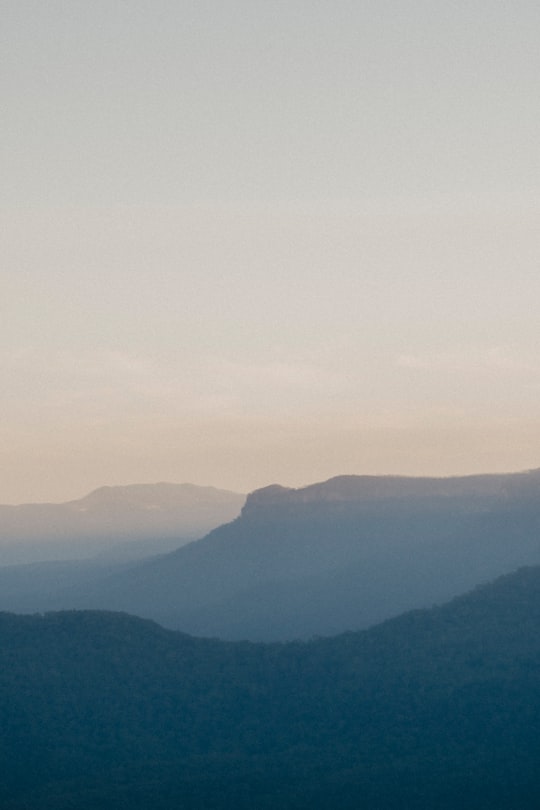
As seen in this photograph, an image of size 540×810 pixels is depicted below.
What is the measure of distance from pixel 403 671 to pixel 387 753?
837 inches

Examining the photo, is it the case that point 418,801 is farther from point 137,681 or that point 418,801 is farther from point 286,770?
point 137,681

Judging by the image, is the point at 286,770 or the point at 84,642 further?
the point at 84,642

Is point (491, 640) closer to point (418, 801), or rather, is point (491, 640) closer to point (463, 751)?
point (463, 751)

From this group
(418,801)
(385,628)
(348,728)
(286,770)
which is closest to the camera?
(418,801)

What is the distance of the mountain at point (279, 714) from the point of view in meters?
110

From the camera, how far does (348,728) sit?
129m

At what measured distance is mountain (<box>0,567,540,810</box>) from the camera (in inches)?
4331

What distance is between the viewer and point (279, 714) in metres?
134

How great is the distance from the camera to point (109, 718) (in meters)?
131

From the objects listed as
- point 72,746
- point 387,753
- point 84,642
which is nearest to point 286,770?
point 387,753

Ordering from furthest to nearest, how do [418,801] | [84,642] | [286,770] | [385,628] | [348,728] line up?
[385,628]
[84,642]
[348,728]
[286,770]
[418,801]

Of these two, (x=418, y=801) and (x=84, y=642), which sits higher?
(x=84, y=642)

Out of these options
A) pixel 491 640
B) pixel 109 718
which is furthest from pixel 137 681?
pixel 491 640

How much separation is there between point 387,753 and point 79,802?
29.8 metres
